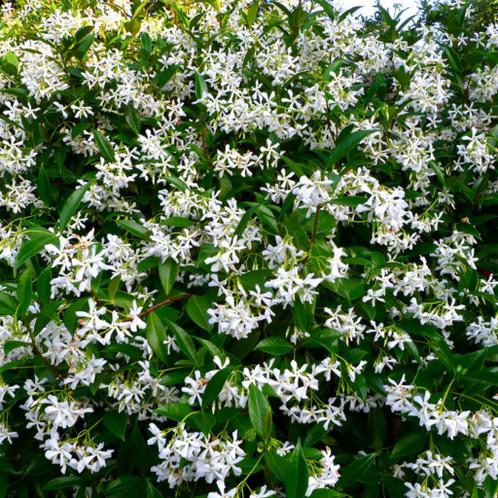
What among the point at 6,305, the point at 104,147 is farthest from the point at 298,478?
the point at 104,147

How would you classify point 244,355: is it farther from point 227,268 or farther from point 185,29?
point 185,29

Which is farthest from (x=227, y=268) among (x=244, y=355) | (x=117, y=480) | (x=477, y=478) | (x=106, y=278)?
(x=477, y=478)

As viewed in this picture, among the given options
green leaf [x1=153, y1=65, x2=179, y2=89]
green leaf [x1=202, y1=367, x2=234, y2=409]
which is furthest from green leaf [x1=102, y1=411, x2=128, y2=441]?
green leaf [x1=153, y1=65, x2=179, y2=89]

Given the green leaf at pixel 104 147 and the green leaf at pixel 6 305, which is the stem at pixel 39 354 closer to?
the green leaf at pixel 6 305

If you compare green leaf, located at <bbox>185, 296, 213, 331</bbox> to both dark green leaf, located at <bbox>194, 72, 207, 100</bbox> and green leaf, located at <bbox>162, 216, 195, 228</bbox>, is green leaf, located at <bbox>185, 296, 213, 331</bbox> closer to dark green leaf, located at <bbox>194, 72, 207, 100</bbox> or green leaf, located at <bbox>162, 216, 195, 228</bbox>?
green leaf, located at <bbox>162, 216, 195, 228</bbox>

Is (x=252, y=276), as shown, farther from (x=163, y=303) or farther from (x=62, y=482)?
(x=62, y=482)
